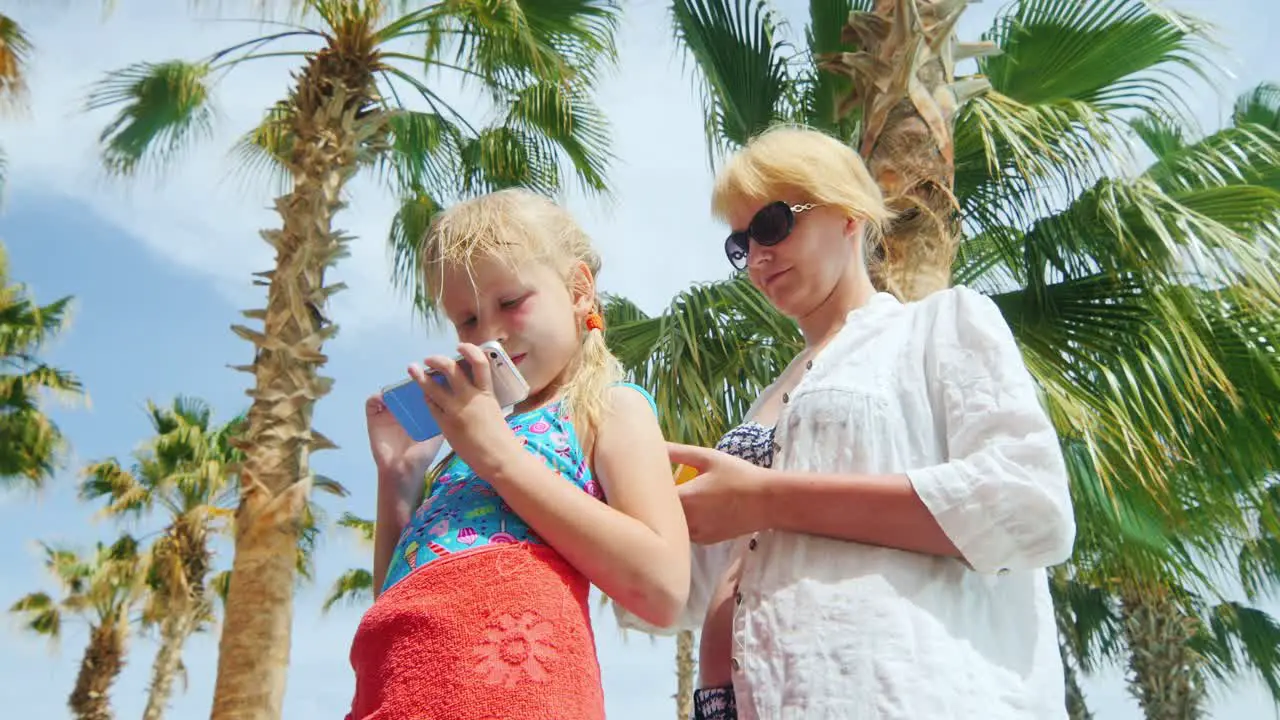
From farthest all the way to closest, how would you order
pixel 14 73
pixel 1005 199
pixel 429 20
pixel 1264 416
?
pixel 14 73 < pixel 429 20 < pixel 1005 199 < pixel 1264 416

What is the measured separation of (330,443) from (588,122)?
3593 mm

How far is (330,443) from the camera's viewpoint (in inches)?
192

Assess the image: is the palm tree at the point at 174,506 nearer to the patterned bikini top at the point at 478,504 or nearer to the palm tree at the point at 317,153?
the palm tree at the point at 317,153

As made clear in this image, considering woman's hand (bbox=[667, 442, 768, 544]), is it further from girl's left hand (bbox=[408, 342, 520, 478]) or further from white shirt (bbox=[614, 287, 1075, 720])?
girl's left hand (bbox=[408, 342, 520, 478])

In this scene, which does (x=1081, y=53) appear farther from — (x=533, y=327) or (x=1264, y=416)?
(x=533, y=327)

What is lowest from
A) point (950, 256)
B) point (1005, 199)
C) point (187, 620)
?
point (950, 256)

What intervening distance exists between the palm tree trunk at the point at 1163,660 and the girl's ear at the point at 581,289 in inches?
470

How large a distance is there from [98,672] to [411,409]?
15167 mm

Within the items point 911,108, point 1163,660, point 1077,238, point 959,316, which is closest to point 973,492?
point 959,316

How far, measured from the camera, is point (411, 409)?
50.9 inches

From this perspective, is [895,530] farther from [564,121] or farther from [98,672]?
[98,672]

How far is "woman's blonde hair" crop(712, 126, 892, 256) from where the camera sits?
1547mm

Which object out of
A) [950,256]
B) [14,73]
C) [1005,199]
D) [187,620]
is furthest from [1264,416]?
[187,620]

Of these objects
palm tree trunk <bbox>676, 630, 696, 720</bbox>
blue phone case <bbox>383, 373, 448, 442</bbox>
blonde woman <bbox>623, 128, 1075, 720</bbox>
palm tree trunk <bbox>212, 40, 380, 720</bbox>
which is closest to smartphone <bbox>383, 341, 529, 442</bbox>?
blue phone case <bbox>383, 373, 448, 442</bbox>
